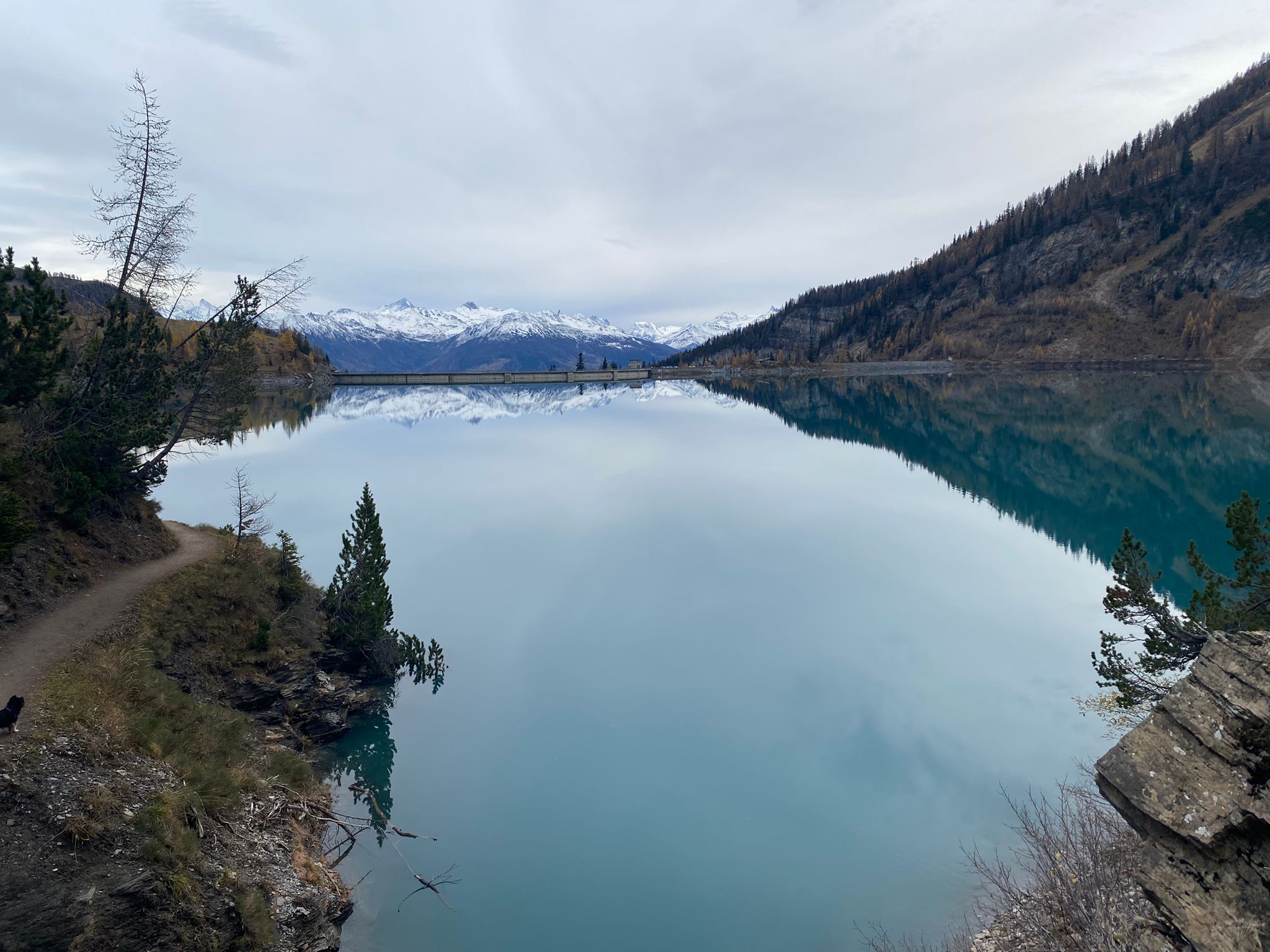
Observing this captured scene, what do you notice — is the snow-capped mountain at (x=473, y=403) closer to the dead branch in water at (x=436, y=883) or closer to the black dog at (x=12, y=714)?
the dead branch in water at (x=436, y=883)

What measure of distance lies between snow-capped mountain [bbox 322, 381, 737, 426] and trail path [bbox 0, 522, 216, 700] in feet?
320

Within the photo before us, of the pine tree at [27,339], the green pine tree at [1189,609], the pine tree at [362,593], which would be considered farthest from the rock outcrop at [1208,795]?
the pine tree at [27,339]

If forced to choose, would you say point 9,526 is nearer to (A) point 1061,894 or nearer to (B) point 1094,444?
(A) point 1061,894

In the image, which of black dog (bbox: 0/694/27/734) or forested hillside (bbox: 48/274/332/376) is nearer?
black dog (bbox: 0/694/27/734)

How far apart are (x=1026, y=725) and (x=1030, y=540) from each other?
2514 cm

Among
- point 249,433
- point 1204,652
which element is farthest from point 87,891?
point 249,433

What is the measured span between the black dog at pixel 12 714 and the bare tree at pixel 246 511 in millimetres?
11716

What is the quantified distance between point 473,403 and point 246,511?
130 metres

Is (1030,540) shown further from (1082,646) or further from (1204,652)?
(1204,652)

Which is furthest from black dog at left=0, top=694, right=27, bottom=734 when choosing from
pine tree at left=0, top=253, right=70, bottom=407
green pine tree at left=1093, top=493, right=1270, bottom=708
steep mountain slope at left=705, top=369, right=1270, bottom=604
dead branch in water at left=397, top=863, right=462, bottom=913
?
steep mountain slope at left=705, top=369, right=1270, bottom=604

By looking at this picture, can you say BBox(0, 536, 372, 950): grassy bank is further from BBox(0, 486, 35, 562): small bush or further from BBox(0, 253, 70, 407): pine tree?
BBox(0, 253, 70, 407): pine tree

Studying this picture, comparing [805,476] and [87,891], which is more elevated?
[87,891]

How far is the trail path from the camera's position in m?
13.3

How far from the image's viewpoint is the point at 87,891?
912cm
